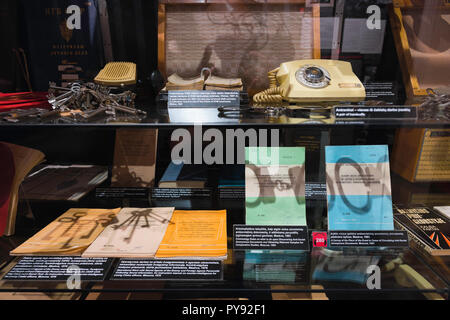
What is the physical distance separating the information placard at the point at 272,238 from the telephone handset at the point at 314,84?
36 cm

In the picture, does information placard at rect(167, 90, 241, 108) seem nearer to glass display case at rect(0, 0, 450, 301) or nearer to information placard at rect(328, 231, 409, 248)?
glass display case at rect(0, 0, 450, 301)

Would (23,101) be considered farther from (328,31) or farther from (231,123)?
(328,31)

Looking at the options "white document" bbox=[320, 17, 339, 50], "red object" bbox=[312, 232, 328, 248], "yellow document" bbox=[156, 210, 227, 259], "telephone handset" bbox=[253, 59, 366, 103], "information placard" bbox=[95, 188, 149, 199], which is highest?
"white document" bbox=[320, 17, 339, 50]

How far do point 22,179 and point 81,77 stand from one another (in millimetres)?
379

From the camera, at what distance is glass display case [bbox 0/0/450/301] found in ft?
2.24

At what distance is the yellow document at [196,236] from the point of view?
0.71m

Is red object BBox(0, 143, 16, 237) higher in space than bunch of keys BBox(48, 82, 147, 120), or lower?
lower

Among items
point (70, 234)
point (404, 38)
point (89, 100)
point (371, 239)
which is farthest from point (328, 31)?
point (70, 234)

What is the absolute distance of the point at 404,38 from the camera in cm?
94

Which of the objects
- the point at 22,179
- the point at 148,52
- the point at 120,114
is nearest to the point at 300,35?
the point at 148,52

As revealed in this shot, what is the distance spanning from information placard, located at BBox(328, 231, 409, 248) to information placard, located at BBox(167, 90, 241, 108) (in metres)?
0.46

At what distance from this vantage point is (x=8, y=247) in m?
0.77

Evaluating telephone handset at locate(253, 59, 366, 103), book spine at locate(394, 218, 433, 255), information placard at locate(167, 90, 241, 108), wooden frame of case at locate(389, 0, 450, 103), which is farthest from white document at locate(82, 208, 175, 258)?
wooden frame of case at locate(389, 0, 450, 103)
